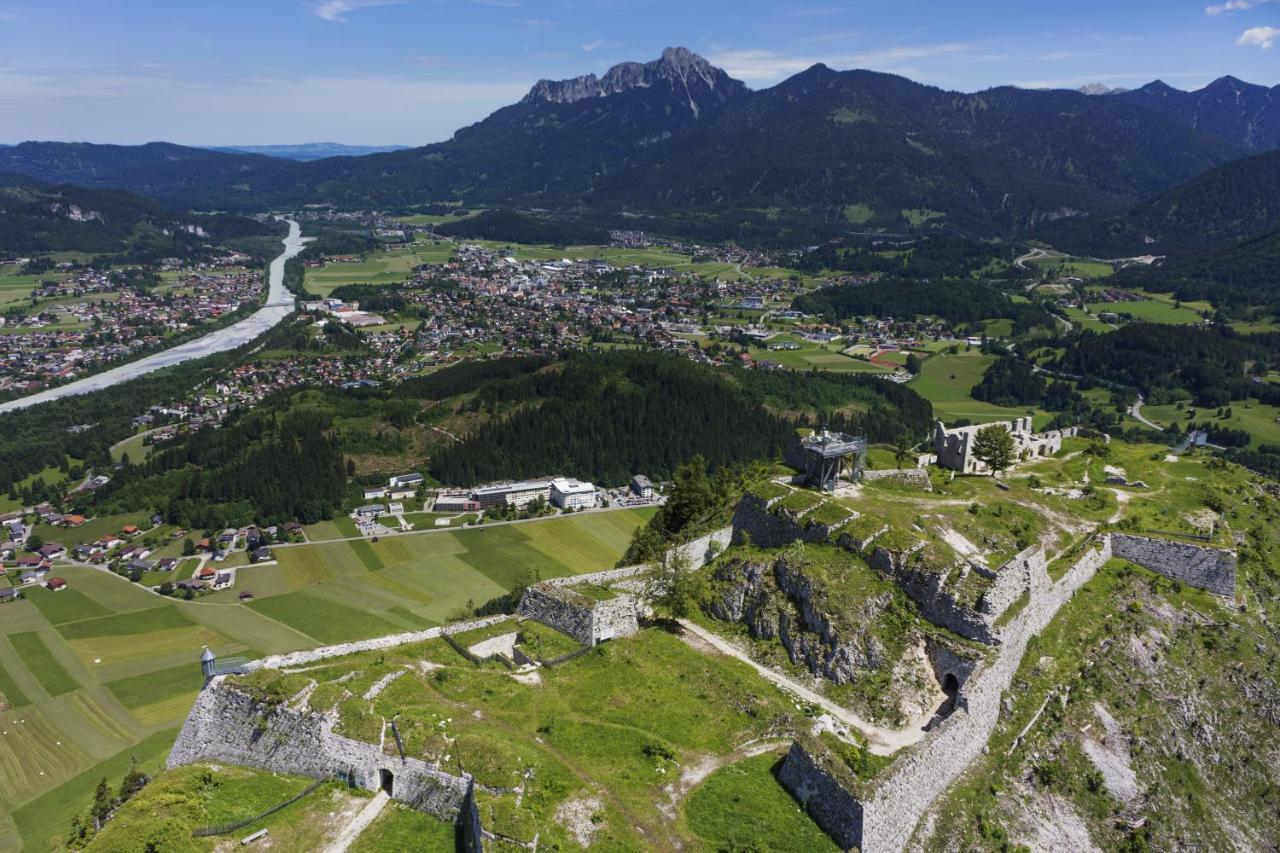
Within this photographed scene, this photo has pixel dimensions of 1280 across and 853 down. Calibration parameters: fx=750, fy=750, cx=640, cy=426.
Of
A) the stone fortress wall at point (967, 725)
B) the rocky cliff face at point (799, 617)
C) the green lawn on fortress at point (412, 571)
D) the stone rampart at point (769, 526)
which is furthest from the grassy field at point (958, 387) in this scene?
the rocky cliff face at point (799, 617)

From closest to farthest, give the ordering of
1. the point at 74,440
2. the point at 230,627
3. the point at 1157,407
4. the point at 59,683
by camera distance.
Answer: the point at 59,683
the point at 230,627
the point at 74,440
the point at 1157,407

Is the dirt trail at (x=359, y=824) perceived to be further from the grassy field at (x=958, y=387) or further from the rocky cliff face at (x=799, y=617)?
the grassy field at (x=958, y=387)

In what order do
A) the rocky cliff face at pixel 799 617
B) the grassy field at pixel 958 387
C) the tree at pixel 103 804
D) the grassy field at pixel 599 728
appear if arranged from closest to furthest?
the grassy field at pixel 599 728
the tree at pixel 103 804
the rocky cliff face at pixel 799 617
the grassy field at pixel 958 387

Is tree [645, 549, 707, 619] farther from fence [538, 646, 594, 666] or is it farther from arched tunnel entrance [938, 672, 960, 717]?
arched tunnel entrance [938, 672, 960, 717]

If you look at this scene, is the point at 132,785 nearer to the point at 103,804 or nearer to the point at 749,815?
the point at 103,804

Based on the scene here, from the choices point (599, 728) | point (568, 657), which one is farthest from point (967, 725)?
point (568, 657)

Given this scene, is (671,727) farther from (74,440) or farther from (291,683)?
(74,440)

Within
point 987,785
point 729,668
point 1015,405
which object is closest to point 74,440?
point 729,668

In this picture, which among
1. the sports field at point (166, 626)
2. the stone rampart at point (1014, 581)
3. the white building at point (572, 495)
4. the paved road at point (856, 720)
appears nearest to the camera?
the paved road at point (856, 720)
